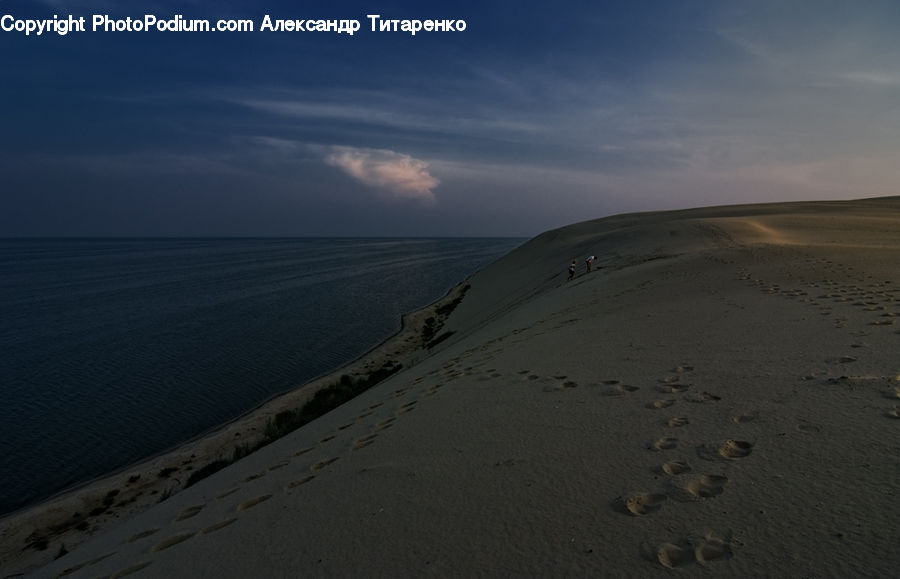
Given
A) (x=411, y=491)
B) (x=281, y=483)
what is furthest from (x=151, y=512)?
(x=411, y=491)

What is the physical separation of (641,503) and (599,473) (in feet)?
1.71

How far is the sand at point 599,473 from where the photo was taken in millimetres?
2818

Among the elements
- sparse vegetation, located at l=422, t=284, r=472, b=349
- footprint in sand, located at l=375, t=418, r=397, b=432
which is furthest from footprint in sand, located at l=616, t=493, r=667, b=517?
sparse vegetation, located at l=422, t=284, r=472, b=349

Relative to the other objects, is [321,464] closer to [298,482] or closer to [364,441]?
[298,482]

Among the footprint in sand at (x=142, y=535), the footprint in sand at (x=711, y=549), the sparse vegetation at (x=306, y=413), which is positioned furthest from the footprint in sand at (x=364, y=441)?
the sparse vegetation at (x=306, y=413)

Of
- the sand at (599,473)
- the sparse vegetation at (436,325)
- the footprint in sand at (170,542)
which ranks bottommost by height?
the sparse vegetation at (436,325)

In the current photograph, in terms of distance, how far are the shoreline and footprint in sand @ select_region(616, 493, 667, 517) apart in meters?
8.90

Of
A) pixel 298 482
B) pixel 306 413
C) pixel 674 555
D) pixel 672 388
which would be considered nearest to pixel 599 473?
pixel 674 555

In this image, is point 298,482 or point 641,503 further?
point 298,482

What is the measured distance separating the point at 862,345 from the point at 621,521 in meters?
5.21

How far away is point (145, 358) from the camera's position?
2344 cm

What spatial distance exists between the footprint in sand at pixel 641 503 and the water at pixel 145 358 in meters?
14.2

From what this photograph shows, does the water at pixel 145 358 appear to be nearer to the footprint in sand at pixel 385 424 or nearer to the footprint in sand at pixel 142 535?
the footprint in sand at pixel 142 535

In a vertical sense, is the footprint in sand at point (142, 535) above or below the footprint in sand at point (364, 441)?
below
